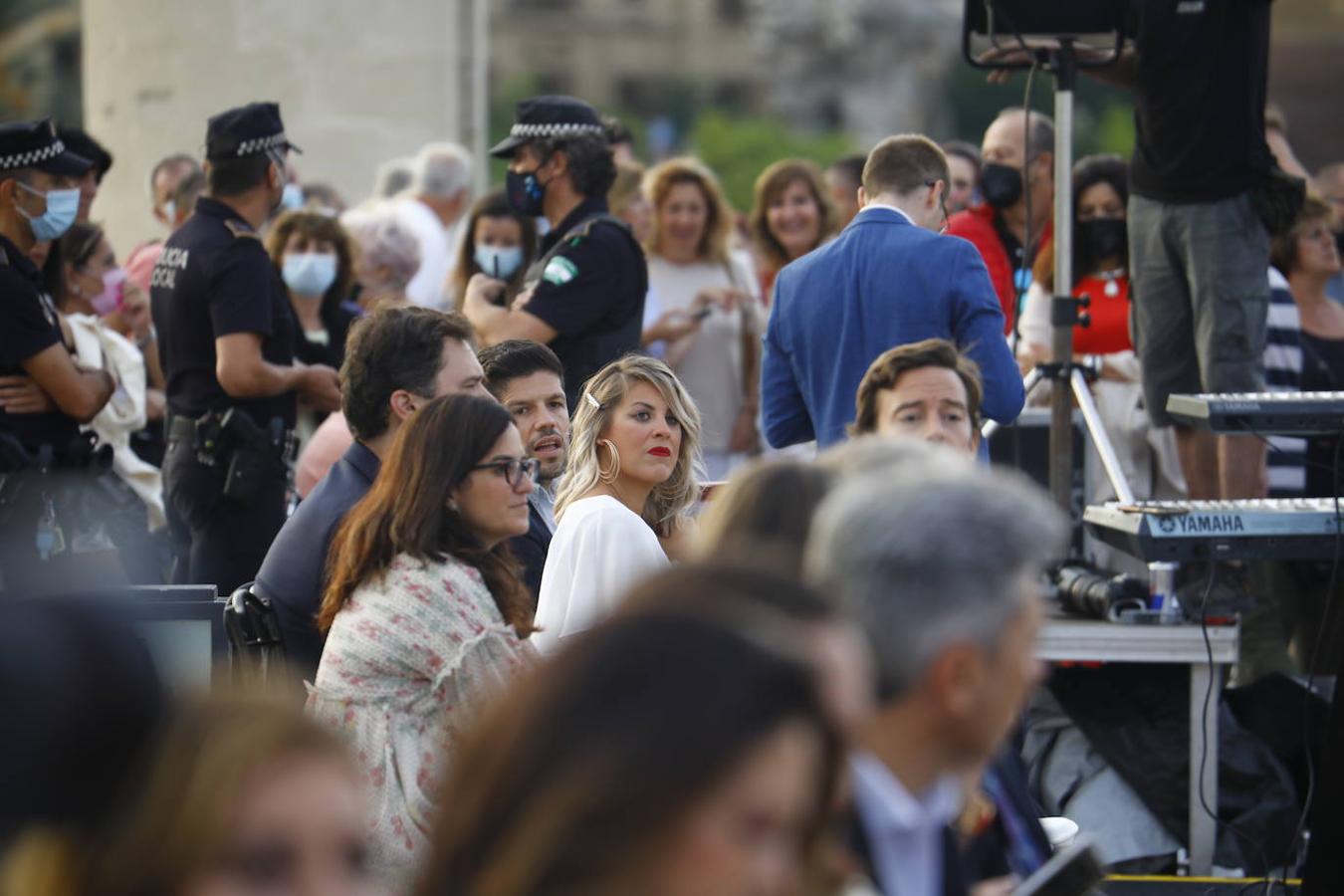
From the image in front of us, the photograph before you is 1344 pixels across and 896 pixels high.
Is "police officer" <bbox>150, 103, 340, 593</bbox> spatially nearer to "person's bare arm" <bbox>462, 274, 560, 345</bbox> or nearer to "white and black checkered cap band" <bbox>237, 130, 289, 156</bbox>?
"white and black checkered cap band" <bbox>237, 130, 289, 156</bbox>

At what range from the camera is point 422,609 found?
3619 mm

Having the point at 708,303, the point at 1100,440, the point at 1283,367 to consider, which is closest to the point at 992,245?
the point at 1283,367

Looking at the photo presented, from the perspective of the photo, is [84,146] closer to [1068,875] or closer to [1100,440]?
[1100,440]

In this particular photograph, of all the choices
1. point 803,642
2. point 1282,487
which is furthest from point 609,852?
point 1282,487

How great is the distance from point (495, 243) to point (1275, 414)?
344 centimetres

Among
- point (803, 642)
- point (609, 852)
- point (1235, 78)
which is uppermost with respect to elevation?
point (1235, 78)

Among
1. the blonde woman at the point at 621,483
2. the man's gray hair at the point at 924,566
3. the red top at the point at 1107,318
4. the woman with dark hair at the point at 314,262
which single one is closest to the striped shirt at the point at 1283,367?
the red top at the point at 1107,318

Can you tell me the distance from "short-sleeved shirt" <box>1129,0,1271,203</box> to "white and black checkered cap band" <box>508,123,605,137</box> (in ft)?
5.79

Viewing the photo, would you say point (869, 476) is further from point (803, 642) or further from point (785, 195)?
point (785, 195)

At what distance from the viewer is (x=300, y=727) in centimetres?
173

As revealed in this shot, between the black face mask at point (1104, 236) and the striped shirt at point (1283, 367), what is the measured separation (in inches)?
21.7

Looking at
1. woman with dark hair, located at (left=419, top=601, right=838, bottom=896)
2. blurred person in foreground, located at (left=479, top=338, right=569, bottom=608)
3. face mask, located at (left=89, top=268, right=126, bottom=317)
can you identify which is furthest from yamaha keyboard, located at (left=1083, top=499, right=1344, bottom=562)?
face mask, located at (left=89, top=268, right=126, bottom=317)

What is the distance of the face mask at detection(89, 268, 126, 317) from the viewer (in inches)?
309

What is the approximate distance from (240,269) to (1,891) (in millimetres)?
4604
